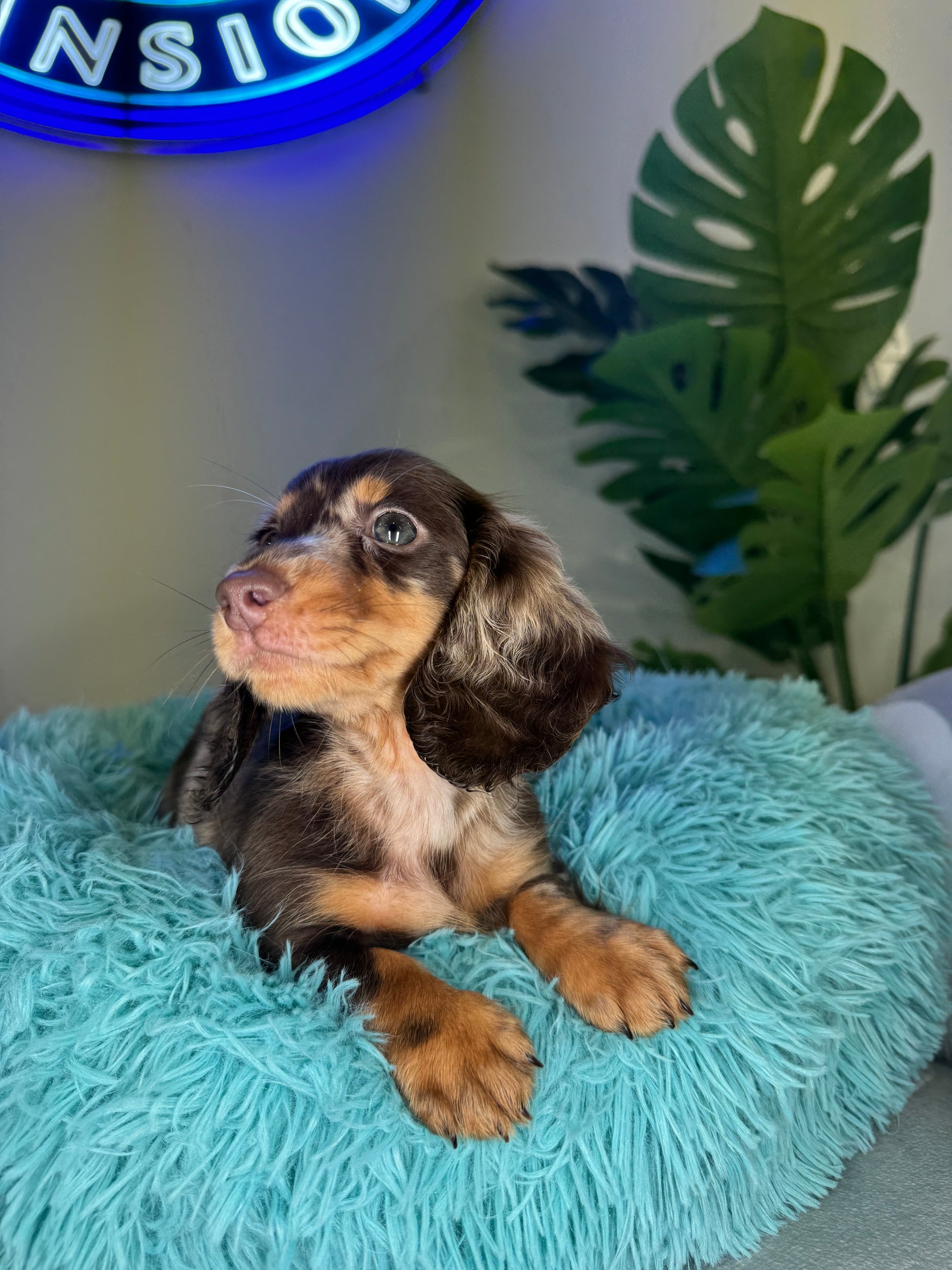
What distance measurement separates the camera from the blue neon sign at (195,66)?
1.93 metres

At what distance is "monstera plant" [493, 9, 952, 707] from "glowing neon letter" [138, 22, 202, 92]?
85cm

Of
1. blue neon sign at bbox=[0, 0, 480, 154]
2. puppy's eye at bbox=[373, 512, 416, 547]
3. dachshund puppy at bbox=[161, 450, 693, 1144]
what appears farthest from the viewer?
blue neon sign at bbox=[0, 0, 480, 154]

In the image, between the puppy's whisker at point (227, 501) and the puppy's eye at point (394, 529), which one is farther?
the puppy's whisker at point (227, 501)

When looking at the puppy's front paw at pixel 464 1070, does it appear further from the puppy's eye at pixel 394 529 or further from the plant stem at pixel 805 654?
the plant stem at pixel 805 654

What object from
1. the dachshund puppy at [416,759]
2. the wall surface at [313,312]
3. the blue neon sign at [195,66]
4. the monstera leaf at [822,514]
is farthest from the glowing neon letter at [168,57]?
the monstera leaf at [822,514]

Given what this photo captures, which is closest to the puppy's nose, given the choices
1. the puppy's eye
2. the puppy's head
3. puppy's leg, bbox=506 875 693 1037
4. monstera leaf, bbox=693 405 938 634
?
the puppy's head

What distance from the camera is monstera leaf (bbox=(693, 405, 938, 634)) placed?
6.00ft

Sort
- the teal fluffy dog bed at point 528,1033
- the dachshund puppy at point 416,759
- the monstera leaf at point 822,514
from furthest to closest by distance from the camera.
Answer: the monstera leaf at point 822,514 < the dachshund puppy at point 416,759 < the teal fluffy dog bed at point 528,1033

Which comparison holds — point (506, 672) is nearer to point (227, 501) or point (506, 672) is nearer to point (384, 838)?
point (384, 838)

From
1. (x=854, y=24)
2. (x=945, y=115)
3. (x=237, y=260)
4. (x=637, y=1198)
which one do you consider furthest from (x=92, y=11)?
(x=637, y=1198)

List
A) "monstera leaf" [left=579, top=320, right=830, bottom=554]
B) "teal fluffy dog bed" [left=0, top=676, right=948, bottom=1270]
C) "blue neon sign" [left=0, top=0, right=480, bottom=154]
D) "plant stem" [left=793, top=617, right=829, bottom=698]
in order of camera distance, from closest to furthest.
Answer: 1. "teal fluffy dog bed" [left=0, top=676, right=948, bottom=1270]
2. "blue neon sign" [left=0, top=0, right=480, bottom=154]
3. "monstera leaf" [left=579, top=320, right=830, bottom=554]
4. "plant stem" [left=793, top=617, right=829, bottom=698]

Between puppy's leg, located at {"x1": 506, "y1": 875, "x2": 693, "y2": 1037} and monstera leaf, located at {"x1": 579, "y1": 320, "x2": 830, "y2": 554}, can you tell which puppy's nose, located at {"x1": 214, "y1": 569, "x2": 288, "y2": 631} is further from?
monstera leaf, located at {"x1": 579, "y1": 320, "x2": 830, "y2": 554}

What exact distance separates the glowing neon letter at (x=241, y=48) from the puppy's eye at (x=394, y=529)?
55.5 inches

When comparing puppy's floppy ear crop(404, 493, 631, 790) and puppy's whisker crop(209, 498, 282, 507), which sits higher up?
puppy's floppy ear crop(404, 493, 631, 790)
